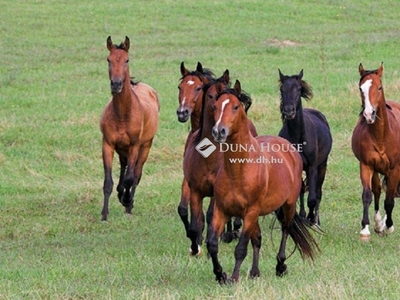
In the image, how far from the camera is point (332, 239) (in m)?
9.77

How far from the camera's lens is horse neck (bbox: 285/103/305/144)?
411 inches

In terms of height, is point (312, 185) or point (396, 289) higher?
point (396, 289)

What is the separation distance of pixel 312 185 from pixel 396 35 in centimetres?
1826

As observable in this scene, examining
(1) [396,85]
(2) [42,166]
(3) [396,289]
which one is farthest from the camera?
(1) [396,85]

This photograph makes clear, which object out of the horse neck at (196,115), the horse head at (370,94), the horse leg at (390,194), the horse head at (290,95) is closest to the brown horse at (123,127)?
the horse neck at (196,115)

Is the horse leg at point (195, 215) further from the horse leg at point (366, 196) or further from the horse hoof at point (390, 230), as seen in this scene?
the horse hoof at point (390, 230)

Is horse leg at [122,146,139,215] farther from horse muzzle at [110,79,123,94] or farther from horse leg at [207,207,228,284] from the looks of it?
horse leg at [207,207,228,284]

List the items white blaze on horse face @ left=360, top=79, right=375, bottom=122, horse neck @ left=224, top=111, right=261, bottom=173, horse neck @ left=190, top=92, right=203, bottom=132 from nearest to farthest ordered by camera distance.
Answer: horse neck @ left=224, top=111, right=261, bottom=173 < horse neck @ left=190, top=92, right=203, bottom=132 < white blaze on horse face @ left=360, top=79, right=375, bottom=122

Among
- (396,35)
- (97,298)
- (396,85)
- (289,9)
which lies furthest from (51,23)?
(97,298)

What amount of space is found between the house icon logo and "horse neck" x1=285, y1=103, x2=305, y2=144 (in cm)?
207

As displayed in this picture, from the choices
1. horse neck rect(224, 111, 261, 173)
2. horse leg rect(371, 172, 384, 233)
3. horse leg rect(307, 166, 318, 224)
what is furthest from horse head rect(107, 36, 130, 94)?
horse neck rect(224, 111, 261, 173)

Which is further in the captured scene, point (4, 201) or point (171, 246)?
point (4, 201)

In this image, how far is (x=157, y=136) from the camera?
52.5 feet

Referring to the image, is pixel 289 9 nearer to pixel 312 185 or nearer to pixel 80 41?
pixel 80 41
